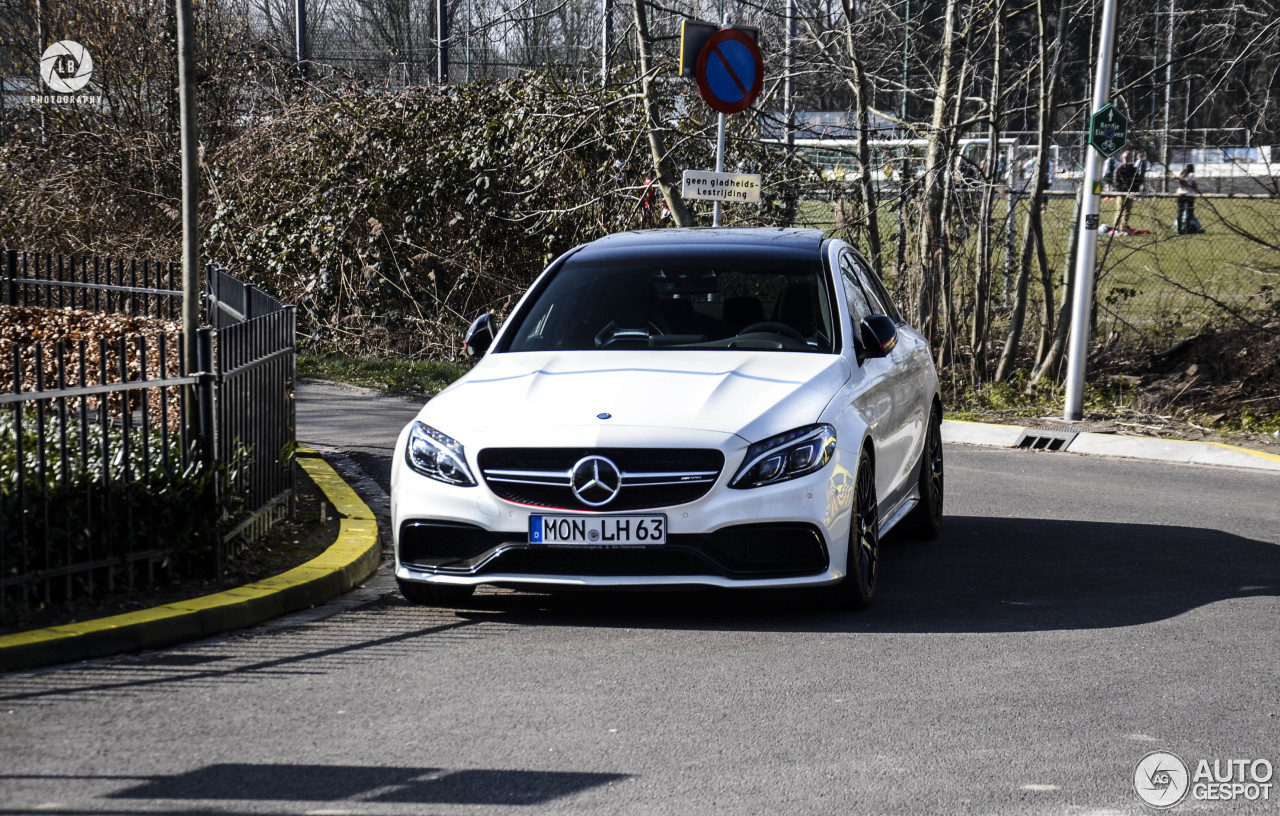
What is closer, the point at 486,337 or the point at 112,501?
the point at 112,501

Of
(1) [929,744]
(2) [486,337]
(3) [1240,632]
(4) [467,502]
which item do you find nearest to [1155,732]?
(1) [929,744]

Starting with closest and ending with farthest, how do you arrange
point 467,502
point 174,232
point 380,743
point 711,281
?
point 380,743, point 467,502, point 711,281, point 174,232

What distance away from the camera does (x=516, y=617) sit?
649 cm

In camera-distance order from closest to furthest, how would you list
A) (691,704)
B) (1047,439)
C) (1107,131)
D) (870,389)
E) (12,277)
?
(691,704)
(870,389)
(1047,439)
(1107,131)
(12,277)

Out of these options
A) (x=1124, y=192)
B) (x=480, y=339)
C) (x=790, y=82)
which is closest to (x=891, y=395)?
(x=480, y=339)

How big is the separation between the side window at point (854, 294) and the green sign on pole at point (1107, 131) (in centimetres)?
572

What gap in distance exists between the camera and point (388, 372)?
53.8ft

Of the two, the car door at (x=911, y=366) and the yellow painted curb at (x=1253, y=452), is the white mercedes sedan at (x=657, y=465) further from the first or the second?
the yellow painted curb at (x=1253, y=452)

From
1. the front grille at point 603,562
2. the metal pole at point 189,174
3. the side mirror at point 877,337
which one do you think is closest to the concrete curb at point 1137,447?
the side mirror at point 877,337

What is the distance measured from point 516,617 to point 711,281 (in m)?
2.00

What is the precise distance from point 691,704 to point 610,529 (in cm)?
102

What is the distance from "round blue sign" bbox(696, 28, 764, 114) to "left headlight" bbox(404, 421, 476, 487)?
6.38 m

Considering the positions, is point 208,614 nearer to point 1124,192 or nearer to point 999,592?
point 999,592

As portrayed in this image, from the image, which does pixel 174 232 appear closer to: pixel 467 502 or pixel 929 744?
pixel 467 502
